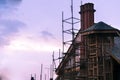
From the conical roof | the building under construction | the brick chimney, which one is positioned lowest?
the building under construction

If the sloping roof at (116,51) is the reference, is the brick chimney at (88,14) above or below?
above

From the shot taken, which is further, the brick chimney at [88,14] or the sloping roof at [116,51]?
the brick chimney at [88,14]

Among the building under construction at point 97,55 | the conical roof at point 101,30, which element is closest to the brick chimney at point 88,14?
the building under construction at point 97,55

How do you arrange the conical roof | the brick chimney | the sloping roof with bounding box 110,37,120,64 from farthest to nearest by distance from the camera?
1. the brick chimney
2. the conical roof
3. the sloping roof with bounding box 110,37,120,64

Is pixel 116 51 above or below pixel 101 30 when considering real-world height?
below

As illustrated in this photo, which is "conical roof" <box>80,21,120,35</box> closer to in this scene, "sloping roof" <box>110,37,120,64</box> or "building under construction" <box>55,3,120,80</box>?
"building under construction" <box>55,3,120,80</box>

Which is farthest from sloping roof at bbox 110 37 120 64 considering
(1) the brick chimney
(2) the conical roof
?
(1) the brick chimney

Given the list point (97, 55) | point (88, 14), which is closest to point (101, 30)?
point (97, 55)

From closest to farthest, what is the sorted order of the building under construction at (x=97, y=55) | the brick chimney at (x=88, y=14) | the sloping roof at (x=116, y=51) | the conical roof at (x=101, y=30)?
1. the sloping roof at (x=116, y=51)
2. the building under construction at (x=97, y=55)
3. the conical roof at (x=101, y=30)
4. the brick chimney at (x=88, y=14)

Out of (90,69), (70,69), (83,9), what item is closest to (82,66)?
(90,69)

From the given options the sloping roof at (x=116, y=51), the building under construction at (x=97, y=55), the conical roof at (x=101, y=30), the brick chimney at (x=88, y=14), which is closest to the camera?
the sloping roof at (x=116, y=51)

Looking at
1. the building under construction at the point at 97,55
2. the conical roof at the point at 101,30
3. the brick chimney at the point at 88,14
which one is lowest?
the building under construction at the point at 97,55

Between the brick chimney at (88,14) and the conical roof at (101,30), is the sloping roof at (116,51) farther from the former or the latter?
the brick chimney at (88,14)

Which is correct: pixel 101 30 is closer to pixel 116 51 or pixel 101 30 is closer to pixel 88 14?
pixel 116 51
